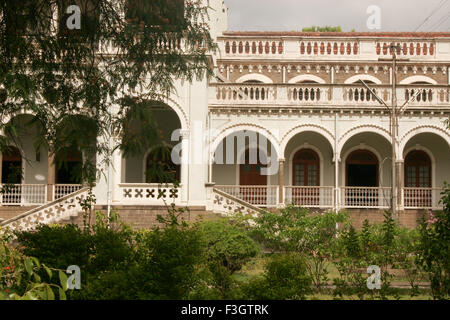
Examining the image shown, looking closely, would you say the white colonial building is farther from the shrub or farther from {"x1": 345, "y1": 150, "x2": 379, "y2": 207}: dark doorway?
the shrub

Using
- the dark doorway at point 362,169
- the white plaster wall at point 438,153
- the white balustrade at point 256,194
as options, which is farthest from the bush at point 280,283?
the white plaster wall at point 438,153

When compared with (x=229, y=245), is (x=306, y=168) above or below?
above

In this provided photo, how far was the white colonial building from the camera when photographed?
61.9 feet

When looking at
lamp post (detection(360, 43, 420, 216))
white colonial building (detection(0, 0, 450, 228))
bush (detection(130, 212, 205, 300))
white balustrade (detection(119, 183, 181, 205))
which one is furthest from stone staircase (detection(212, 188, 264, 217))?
bush (detection(130, 212, 205, 300))

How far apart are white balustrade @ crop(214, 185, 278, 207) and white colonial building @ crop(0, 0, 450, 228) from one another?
0.19 feet

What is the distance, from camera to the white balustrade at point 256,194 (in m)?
21.4

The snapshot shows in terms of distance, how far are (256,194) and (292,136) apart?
2.77 meters

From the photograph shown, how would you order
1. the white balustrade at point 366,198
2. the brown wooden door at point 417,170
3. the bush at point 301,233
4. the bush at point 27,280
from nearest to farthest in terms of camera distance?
the bush at point 27,280 → the bush at point 301,233 → the white balustrade at point 366,198 → the brown wooden door at point 417,170

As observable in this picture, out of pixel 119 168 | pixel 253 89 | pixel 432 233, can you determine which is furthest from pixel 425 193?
pixel 432 233

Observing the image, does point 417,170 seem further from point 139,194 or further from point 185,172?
point 139,194

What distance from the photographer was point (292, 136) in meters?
21.6

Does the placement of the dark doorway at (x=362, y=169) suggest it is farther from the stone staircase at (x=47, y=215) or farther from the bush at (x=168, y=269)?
the bush at (x=168, y=269)

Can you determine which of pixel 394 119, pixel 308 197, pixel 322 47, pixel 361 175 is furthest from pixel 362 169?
pixel 322 47

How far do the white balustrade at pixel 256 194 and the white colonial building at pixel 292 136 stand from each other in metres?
0.06
